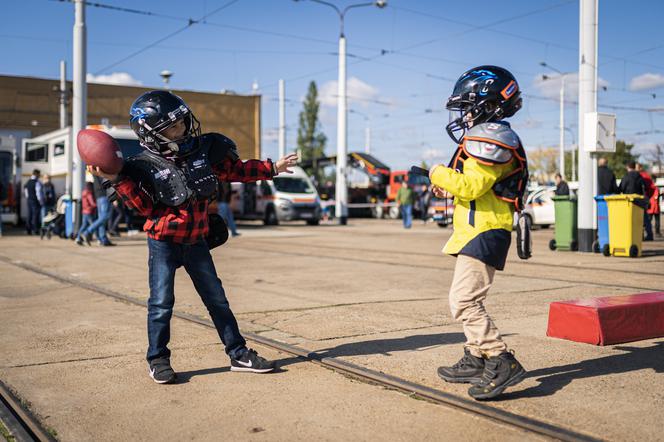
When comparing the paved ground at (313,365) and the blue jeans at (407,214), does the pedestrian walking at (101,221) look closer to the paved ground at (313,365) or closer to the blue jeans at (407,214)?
the paved ground at (313,365)

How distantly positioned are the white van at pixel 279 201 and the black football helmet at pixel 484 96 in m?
24.6

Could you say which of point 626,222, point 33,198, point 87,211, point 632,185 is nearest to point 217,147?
point 626,222

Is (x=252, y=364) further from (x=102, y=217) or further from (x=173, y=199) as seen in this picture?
(x=102, y=217)

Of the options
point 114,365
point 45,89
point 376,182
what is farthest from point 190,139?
point 45,89

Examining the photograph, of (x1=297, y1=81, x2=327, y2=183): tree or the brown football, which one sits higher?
(x1=297, y1=81, x2=327, y2=183): tree

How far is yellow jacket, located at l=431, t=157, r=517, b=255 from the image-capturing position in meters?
3.81

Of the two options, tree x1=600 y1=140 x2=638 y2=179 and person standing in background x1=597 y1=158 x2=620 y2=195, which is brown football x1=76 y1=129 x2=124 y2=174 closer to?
person standing in background x1=597 y1=158 x2=620 y2=195

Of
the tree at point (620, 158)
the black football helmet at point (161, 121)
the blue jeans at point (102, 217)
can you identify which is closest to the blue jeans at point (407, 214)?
the blue jeans at point (102, 217)

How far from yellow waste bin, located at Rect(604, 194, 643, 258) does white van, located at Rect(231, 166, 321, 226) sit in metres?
17.5

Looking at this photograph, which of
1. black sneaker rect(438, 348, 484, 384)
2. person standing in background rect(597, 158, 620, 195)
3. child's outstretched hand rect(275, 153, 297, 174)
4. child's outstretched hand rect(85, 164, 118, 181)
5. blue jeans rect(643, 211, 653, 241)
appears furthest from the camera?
blue jeans rect(643, 211, 653, 241)

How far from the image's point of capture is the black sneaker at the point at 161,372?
14.0ft

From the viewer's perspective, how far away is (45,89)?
44281 millimetres

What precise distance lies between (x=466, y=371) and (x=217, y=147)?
199 cm

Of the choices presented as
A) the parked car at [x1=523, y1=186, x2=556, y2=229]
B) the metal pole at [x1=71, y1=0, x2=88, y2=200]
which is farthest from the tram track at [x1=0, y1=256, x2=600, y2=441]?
the parked car at [x1=523, y1=186, x2=556, y2=229]
